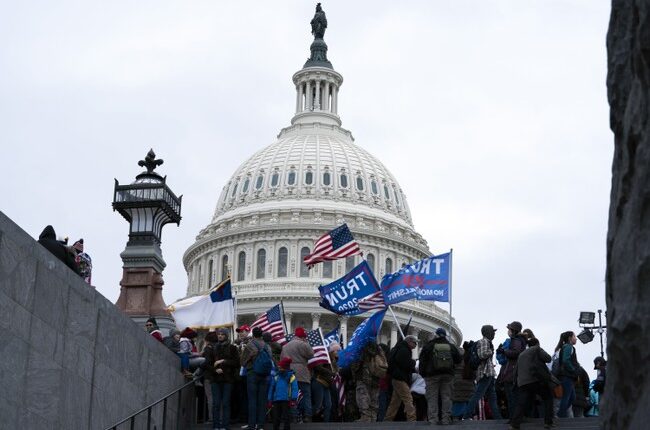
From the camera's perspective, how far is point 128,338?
47.6 ft

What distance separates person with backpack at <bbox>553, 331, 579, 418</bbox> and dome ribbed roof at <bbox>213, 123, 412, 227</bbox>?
84.2 metres

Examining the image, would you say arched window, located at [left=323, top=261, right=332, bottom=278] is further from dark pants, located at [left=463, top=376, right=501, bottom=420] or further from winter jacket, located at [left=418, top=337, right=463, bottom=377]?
winter jacket, located at [left=418, top=337, right=463, bottom=377]

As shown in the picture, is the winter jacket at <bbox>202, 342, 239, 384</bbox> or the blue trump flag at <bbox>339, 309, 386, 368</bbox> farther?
the blue trump flag at <bbox>339, 309, 386, 368</bbox>

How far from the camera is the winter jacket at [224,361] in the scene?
15.4 meters

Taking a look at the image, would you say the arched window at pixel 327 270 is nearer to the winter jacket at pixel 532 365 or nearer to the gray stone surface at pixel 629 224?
the winter jacket at pixel 532 365

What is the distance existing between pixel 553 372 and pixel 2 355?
798cm

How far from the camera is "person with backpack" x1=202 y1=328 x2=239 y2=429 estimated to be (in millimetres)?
15305

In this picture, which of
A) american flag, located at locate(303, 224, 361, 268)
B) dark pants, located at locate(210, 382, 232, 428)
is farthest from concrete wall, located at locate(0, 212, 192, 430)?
american flag, located at locate(303, 224, 361, 268)

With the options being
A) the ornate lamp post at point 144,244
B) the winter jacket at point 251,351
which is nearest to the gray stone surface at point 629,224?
the winter jacket at point 251,351

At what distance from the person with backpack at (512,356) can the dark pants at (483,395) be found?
0.27m

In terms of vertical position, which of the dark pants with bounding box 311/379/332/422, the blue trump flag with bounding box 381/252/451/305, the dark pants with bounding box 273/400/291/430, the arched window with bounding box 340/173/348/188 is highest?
the arched window with bounding box 340/173/348/188

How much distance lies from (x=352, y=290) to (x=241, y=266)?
77.4 meters

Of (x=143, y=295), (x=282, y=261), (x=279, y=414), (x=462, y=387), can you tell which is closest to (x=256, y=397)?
(x=279, y=414)

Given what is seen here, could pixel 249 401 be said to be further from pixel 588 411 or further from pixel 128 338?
pixel 588 411
